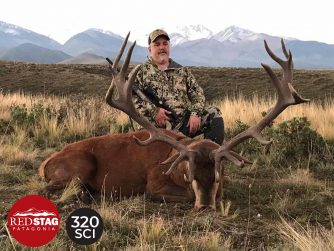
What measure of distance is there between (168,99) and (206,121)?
0.65 metres

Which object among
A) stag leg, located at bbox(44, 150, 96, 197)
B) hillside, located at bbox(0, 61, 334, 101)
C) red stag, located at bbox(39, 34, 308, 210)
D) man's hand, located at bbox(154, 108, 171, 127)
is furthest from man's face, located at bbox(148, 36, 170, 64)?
hillside, located at bbox(0, 61, 334, 101)

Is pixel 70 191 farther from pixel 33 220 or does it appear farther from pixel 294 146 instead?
pixel 294 146

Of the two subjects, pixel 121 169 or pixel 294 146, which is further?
pixel 294 146

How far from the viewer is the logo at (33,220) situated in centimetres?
357

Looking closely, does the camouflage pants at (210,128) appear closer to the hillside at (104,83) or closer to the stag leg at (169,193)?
the stag leg at (169,193)

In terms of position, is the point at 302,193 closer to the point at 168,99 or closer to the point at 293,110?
the point at 168,99

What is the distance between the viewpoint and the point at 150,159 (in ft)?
20.9

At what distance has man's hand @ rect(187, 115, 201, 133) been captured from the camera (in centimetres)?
738

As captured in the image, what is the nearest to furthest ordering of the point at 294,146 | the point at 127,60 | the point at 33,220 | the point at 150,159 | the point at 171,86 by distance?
the point at 33,220 → the point at 127,60 → the point at 150,159 → the point at 171,86 → the point at 294,146

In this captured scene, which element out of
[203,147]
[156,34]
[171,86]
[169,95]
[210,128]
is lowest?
[210,128]

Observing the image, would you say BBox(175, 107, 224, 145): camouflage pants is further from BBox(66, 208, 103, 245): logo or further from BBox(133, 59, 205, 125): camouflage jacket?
BBox(66, 208, 103, 245): logo

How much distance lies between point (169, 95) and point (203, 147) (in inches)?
89.9

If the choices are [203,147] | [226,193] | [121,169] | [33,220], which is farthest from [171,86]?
[33,220]

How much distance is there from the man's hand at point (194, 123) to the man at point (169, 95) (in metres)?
0.10
